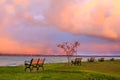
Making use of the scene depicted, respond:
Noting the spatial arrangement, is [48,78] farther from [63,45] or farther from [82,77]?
[63,45]

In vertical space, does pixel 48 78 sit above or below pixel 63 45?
below

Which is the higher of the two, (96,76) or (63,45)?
(63,45)

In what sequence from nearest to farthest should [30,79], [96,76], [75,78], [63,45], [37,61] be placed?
[30,79], [75,78], [96,76], [37,61], [63,45]

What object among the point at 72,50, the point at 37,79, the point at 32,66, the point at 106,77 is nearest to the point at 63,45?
the point at 72,50

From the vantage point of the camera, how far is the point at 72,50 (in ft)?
186

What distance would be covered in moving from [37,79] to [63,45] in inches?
1207

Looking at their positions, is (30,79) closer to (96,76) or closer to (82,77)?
(82,77)

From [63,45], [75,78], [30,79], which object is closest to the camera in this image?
[30,79]

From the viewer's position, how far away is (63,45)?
5678 cm

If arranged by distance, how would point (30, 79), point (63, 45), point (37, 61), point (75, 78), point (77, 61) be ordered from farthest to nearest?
point (63, 45), point (77, 61), point (37, 61), point (75, 78), point (30, 79)

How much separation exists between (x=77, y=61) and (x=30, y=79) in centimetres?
2734

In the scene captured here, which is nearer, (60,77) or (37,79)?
(37,79)

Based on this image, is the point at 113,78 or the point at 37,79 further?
the point at 113,78

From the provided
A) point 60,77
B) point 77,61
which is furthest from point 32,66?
point 77,61
